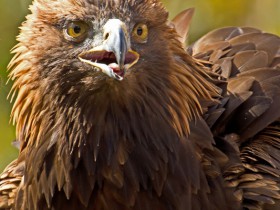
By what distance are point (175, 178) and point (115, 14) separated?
1.17 metres

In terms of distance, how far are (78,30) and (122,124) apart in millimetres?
665

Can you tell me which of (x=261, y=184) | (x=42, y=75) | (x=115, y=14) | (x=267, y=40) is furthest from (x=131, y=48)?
(x=267, y=40)

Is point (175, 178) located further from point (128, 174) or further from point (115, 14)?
point (115, 14)

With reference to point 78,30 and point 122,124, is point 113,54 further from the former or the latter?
point 122,124

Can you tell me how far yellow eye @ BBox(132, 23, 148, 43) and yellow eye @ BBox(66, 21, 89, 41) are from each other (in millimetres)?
307

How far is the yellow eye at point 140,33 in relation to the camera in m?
6.64

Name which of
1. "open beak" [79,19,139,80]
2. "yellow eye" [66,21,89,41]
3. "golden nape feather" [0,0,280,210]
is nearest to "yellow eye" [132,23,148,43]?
"golden nape feather" [0,0,280,210]

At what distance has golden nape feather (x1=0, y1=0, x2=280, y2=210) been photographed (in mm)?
6602

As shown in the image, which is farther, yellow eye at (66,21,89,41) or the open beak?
yellow eye at (66,21,89,41)

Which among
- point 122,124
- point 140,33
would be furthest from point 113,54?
point 122,124

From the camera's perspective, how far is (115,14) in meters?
6.55

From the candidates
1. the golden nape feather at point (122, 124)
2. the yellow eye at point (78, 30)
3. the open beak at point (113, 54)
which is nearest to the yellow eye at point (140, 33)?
the golden nape feather at point (122, 124)

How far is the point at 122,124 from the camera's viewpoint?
675cm

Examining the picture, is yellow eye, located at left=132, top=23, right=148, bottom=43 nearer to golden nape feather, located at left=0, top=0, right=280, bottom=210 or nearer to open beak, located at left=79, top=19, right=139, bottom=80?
golden nape feather, located at left=0, top=0, right=280, bottom=210
